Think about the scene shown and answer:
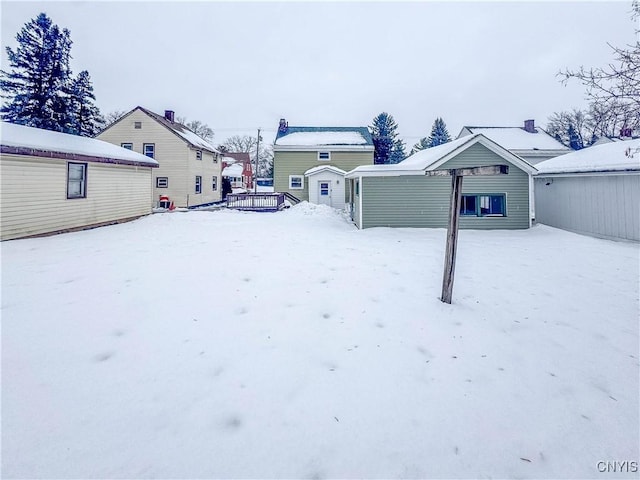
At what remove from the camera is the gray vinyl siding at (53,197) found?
9.44m

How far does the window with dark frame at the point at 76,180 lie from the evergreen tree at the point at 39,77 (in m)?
20.9

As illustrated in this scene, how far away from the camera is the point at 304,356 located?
3.49 m

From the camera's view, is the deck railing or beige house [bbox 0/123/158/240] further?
the deck railing

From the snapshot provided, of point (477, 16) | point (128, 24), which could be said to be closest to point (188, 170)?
point (128, 24)

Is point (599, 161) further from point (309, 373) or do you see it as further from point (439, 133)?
point (439, 133)

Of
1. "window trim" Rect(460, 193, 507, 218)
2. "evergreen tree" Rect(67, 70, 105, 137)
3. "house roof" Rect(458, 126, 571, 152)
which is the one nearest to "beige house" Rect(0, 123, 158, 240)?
"window trim" Rect(460, 193, 507, 218)

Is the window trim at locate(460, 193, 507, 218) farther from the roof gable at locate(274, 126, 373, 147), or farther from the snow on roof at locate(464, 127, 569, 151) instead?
the snow on roof at locate(464, 127, 569, 151)

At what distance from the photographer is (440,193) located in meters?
14.2

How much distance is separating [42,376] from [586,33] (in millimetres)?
12537

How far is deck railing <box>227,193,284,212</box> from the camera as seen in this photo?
20.9m

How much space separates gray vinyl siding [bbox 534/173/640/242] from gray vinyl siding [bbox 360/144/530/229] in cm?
188

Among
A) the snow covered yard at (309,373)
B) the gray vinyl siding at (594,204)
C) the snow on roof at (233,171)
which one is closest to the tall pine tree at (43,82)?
the snow on roof at (233,171)

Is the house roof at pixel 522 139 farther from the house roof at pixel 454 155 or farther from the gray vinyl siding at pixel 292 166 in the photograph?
the gray vinyl siding at pixel 292 166

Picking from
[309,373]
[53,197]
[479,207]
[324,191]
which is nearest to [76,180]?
[53,197]
